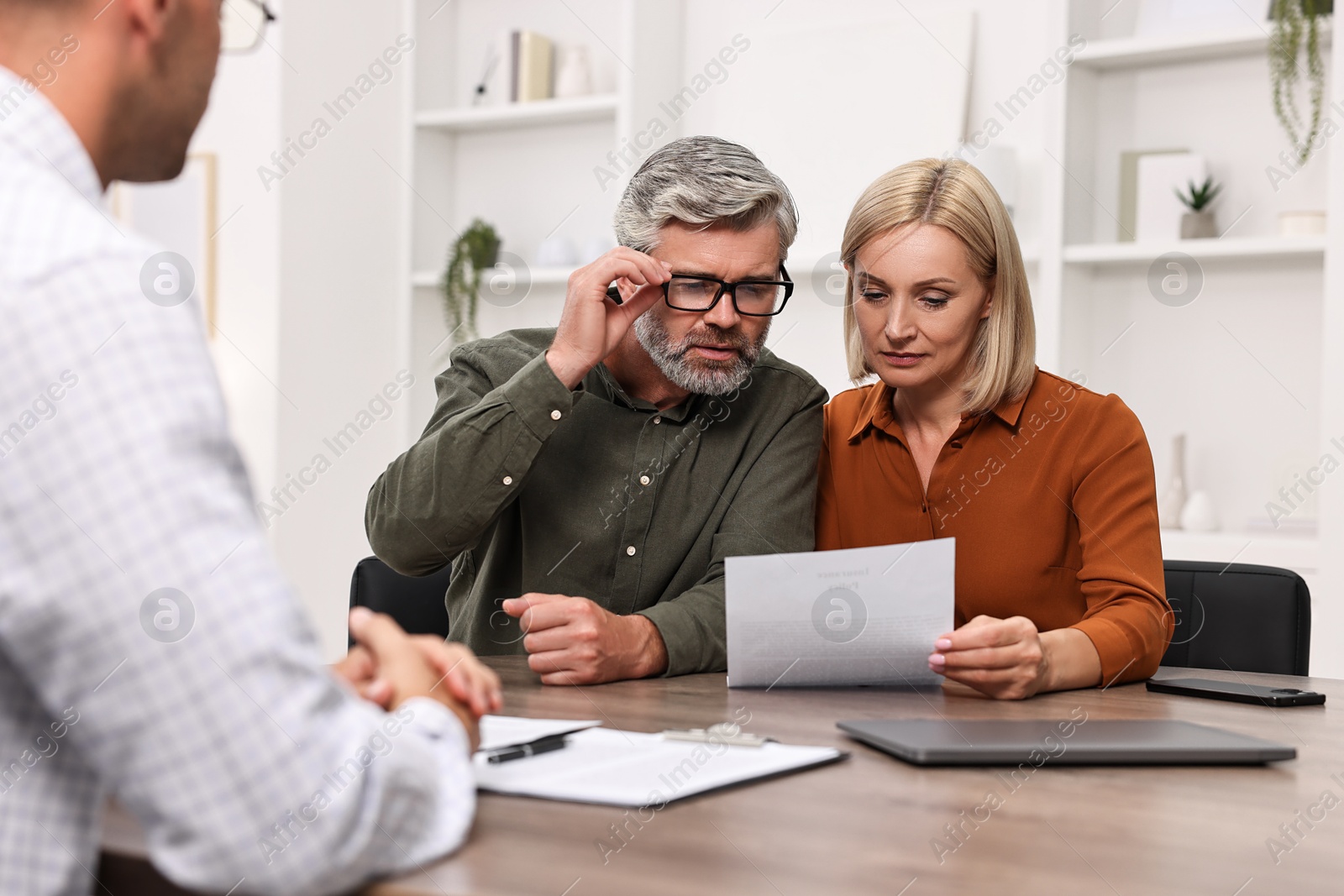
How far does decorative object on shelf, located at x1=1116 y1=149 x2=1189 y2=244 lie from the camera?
3732 millimetres

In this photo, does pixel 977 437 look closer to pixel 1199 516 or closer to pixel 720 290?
pixel 720 290

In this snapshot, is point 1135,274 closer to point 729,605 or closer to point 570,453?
point 570,453

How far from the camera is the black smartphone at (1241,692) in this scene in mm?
1627

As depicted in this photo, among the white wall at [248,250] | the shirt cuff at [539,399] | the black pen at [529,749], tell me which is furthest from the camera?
the white wall at [248,250]

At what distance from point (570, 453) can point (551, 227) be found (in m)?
2.86

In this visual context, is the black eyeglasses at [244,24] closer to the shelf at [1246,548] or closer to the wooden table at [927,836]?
the wooden table at [927,836]

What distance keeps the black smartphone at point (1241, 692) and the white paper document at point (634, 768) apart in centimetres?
71

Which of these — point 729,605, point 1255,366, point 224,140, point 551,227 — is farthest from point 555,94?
point 729,605

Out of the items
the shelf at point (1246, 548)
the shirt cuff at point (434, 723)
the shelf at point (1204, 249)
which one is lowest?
the shelf at point (1246, 548)

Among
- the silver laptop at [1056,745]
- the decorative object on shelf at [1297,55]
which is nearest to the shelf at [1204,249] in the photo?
the decorative object on shelf at [1297,55]

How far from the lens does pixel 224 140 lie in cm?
443

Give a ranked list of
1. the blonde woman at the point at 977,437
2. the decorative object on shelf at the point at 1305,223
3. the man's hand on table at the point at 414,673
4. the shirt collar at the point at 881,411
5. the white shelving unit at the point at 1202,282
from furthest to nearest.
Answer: the white shelving unit at the point at 1202,282
the decorative object on shelf at the point at 1305,223
the shirt collar at the point at 881,411
the blonde woman at the point at 977,437
the man's hand on table at the point at 414,673

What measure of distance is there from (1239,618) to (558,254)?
2.95 meters

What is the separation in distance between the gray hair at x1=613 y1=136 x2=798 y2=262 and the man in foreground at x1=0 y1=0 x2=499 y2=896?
1.34 meters
